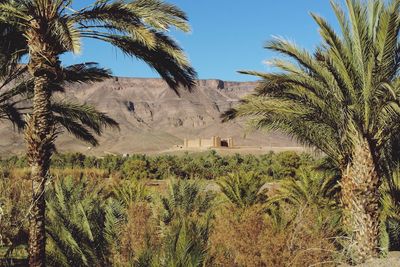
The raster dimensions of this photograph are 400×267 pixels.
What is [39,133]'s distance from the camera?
7.98 meters

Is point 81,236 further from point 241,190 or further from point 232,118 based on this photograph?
point 241,190

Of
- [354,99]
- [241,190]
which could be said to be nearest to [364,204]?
[354,99]

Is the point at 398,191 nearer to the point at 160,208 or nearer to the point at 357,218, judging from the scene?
the point at 357,218

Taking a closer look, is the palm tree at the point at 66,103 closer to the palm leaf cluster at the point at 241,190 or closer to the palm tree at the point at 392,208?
the palm leaf cluster at the point at 241,190

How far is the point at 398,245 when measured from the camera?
488 inches

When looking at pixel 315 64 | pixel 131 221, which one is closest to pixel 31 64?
pixel 131 221

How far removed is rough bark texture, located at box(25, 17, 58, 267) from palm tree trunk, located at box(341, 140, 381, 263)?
A: 229 inches

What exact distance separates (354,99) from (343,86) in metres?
0.35

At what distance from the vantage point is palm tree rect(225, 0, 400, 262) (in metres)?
9.22

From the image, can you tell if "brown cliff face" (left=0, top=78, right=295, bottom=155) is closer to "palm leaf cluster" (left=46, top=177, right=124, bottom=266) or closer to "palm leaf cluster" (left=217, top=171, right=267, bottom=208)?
"palm leaf cluster" (left=217, top=171, right=267, bottom=208)

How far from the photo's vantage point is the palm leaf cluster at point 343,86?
30.1 feet

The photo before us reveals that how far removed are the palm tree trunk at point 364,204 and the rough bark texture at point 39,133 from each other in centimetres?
582

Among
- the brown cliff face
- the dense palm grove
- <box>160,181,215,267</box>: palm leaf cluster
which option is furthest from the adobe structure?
the dense palm grove

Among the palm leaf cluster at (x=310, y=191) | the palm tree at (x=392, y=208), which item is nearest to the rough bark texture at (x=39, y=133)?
the palm tree at (x=392, y=208)
